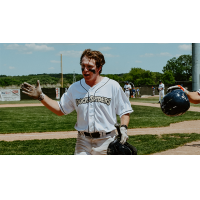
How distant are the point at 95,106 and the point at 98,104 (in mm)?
45

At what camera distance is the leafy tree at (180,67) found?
106750 millimetres

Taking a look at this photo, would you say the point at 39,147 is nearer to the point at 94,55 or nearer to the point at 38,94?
Answer: the point at 38,94

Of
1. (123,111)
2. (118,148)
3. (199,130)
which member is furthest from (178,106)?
(199,130)

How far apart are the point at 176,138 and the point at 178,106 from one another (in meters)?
4.42

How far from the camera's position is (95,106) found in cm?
310

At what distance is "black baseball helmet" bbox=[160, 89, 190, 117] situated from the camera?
3627 mm

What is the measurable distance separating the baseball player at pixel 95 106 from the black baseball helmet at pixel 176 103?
780 millimetres

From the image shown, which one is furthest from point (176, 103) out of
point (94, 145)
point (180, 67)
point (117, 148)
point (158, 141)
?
point (180, 67)

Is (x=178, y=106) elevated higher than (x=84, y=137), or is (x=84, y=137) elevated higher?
(x=178, y=106)

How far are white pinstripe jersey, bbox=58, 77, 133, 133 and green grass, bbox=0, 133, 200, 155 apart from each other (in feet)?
9.84

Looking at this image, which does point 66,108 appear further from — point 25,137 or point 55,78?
point 55,78

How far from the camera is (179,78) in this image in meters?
107

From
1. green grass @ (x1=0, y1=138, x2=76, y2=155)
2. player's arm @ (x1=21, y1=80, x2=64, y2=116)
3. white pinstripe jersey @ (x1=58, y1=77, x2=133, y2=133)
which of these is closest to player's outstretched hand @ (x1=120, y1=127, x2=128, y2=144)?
white pinstripe jersey @ (x1=58, y1=77, x2=133, y2=133)

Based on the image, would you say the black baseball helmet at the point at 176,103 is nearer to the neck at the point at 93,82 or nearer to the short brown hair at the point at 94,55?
the neck at the point at 93,82
